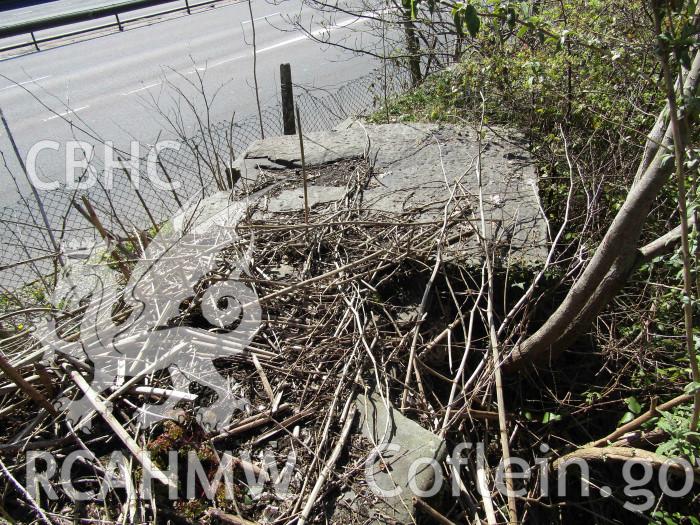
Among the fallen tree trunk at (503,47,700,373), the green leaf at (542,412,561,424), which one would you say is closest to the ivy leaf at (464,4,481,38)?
the fallen tree trunk at (503,47,700,373)

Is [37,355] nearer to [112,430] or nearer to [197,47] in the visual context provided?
[112,430]

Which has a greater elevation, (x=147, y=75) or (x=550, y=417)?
(x=550, y=417)

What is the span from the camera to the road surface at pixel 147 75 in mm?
9136

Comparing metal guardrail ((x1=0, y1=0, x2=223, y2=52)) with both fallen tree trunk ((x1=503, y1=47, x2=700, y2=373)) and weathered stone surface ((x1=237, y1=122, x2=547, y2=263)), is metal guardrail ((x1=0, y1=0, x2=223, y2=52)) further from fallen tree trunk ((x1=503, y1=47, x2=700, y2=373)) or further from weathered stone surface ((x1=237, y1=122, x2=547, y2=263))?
fallen tree trunk ((x1=503, y1=47, x2=700, y2=373))

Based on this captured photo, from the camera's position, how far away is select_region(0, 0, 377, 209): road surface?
9136 millimetres

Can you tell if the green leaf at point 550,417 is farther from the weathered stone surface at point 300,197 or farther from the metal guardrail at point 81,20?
the metal guardrail at point 81,20

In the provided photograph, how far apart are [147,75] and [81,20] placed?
21.8 feet

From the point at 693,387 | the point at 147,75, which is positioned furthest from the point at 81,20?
the point at 693,387

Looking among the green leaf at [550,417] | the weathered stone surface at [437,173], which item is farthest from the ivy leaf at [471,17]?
the green leaf at [550,417]

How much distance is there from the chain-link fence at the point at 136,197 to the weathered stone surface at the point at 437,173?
0.67 m

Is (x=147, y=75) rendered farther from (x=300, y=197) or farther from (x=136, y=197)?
(x=300, y=197)

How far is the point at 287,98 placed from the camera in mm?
6789

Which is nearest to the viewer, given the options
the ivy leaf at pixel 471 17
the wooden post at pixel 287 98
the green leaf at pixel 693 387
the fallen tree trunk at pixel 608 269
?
the green leaf at pixel 693 387

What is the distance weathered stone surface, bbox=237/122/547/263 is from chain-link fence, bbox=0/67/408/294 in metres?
0.67
